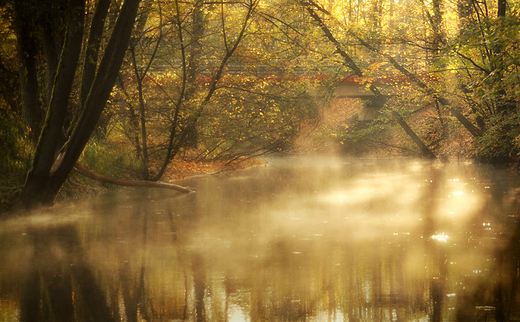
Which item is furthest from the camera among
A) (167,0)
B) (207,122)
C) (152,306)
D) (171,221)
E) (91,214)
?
(207,122)

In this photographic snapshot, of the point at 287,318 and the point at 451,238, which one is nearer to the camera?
the point at 287,318

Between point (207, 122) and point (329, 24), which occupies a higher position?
point (329, 24)

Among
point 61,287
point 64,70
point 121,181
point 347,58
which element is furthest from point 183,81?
point 347,58

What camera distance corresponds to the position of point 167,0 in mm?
15562

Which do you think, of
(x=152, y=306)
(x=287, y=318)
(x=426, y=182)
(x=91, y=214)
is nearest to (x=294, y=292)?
(x=287, y=318)

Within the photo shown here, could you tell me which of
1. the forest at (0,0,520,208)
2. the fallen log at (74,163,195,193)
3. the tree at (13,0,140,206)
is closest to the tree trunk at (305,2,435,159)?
the forest at (0,0,520,208)

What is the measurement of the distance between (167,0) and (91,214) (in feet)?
20.6

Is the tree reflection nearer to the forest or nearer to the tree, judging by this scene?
the tree

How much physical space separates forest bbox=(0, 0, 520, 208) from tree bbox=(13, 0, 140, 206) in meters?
0.02

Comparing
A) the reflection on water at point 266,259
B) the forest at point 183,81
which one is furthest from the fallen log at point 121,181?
the reflection on water at point 266,259

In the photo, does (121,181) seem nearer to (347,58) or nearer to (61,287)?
(61,287)

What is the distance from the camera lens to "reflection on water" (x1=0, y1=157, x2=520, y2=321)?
6.21m

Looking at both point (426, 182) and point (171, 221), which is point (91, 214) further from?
point (426, 182)

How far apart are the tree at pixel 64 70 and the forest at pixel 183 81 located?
0.02 meters
